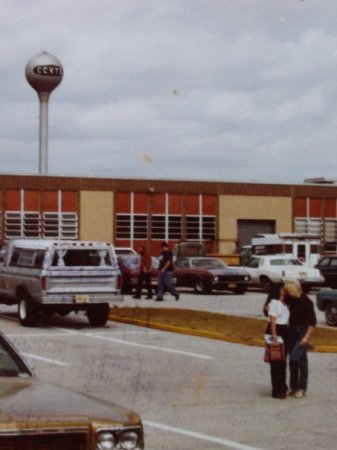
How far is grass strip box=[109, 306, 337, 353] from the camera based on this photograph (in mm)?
19609

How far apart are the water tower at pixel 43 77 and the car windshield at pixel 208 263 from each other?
101ft

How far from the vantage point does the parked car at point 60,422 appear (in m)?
5.98

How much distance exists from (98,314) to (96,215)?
1485 inches

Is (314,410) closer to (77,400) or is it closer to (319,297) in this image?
(77,400)

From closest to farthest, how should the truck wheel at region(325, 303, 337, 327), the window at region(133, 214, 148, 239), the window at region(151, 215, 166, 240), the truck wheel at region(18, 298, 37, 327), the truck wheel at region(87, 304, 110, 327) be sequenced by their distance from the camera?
the truck wheel at region(18, 298, 37, 327), the truck wheel at region(87, 304, 110, 327), the truck wheel at region(325, 303, 337, 327), the window at region(133, 214, 148, 239), the window at region(151, 215, 166, 240)

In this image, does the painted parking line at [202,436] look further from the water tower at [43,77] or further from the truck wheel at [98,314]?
the water tower at [43,77]

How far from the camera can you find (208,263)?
40375 mm

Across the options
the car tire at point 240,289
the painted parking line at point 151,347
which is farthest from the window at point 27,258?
the car tire at point 240,289

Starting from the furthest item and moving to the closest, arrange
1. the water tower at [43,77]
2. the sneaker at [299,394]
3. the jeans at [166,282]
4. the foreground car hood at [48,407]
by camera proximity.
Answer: the water tower at [43,77] < the jeans at [166,282] < the sneaker at [299,394] < the foreground car hood at [48,407]

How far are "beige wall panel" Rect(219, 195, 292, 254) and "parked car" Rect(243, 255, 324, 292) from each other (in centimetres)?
2183

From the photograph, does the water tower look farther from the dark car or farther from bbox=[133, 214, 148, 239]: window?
the dark car

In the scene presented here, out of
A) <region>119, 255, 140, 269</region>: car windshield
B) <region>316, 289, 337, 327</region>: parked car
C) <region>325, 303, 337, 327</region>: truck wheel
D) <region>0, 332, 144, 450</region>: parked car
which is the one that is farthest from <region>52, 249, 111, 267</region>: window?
<region>0, 332, 144, 450</region>: parked car

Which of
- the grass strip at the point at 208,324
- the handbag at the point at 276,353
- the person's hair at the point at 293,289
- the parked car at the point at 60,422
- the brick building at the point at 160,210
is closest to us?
the parked car at the point at 60,422

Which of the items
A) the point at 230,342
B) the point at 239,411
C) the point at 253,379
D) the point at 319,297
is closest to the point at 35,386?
the point at 239,411
